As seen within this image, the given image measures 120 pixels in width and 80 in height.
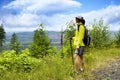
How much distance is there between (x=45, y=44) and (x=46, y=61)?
109 feet

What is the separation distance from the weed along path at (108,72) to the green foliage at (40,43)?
98.5 ft

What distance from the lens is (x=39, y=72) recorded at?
12148mm

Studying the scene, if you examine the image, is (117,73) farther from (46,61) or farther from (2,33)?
(2,33)

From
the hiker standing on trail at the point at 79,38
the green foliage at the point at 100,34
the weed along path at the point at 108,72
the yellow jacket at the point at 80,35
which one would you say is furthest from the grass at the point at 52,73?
the green foliage at the point at 100,34

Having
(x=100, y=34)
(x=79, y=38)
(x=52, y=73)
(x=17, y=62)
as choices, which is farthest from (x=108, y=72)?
(x=100, y=34)

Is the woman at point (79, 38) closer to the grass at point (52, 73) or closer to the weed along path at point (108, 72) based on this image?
the grass at point (52, 73)

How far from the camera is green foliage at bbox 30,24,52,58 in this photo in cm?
4584

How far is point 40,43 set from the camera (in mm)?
48719

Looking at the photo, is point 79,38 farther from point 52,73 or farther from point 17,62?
point 17,62

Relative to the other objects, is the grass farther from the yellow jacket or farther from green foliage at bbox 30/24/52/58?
green foliage at bbox 30/24/52/58

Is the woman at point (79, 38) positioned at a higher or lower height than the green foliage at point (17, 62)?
higher

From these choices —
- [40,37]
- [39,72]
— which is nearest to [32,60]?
[39,72]

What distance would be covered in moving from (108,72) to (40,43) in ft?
117

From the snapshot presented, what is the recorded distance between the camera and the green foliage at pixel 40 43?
150 feet
